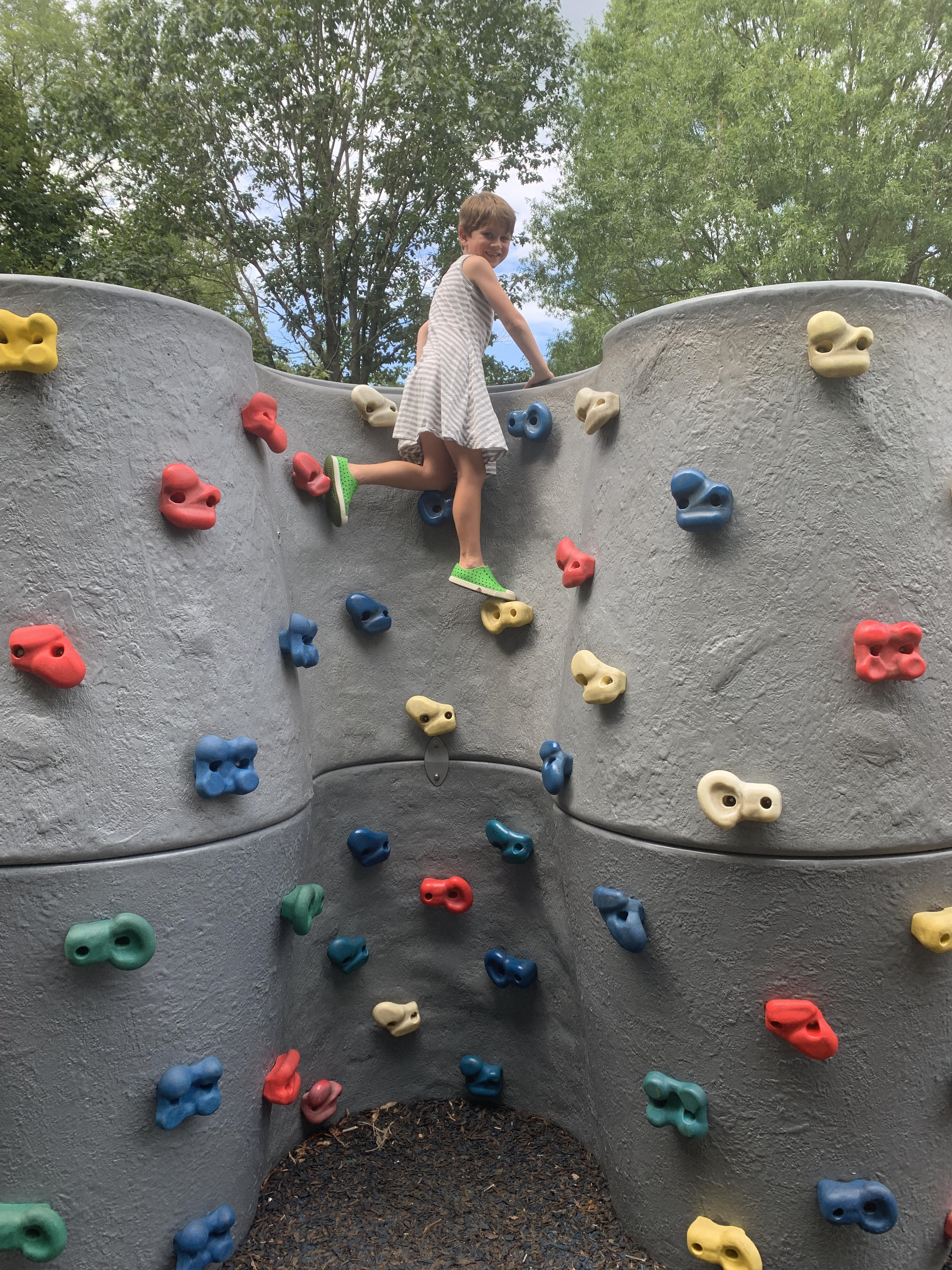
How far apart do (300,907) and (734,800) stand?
1.46 meters

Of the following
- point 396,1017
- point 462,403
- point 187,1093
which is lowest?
point 396,1017

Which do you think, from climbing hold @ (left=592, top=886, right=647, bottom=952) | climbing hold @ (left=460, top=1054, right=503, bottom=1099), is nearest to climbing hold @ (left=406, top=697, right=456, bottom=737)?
climbing hold @ (left=592, top=886, right=647, bottom=952)

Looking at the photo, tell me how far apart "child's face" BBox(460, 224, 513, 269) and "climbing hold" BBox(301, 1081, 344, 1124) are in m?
3.40

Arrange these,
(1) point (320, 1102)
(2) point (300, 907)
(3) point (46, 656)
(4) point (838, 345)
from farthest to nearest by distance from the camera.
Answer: (1) point (320, 1102) → (2) point (300, 907) → (4) point (838, 345) → (3) point (46, 656)

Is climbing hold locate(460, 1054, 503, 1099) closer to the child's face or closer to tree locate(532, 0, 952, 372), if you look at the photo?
the child's face

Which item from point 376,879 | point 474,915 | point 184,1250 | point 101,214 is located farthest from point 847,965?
point 101,214

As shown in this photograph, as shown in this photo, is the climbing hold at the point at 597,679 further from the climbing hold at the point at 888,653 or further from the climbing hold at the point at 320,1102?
the climbing hold at the point at 320,1102

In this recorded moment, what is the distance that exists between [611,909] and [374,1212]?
1505mm

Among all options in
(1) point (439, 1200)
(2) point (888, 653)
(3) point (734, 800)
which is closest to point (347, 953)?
(1) point (439, 1200)

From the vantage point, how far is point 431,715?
148 inches

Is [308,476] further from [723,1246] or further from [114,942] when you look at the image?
[723,1246]

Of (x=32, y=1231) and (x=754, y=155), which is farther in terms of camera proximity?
(x=754, y=155)

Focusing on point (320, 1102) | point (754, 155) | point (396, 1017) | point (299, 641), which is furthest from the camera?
point (754, 155)

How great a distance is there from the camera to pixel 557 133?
615 inches
